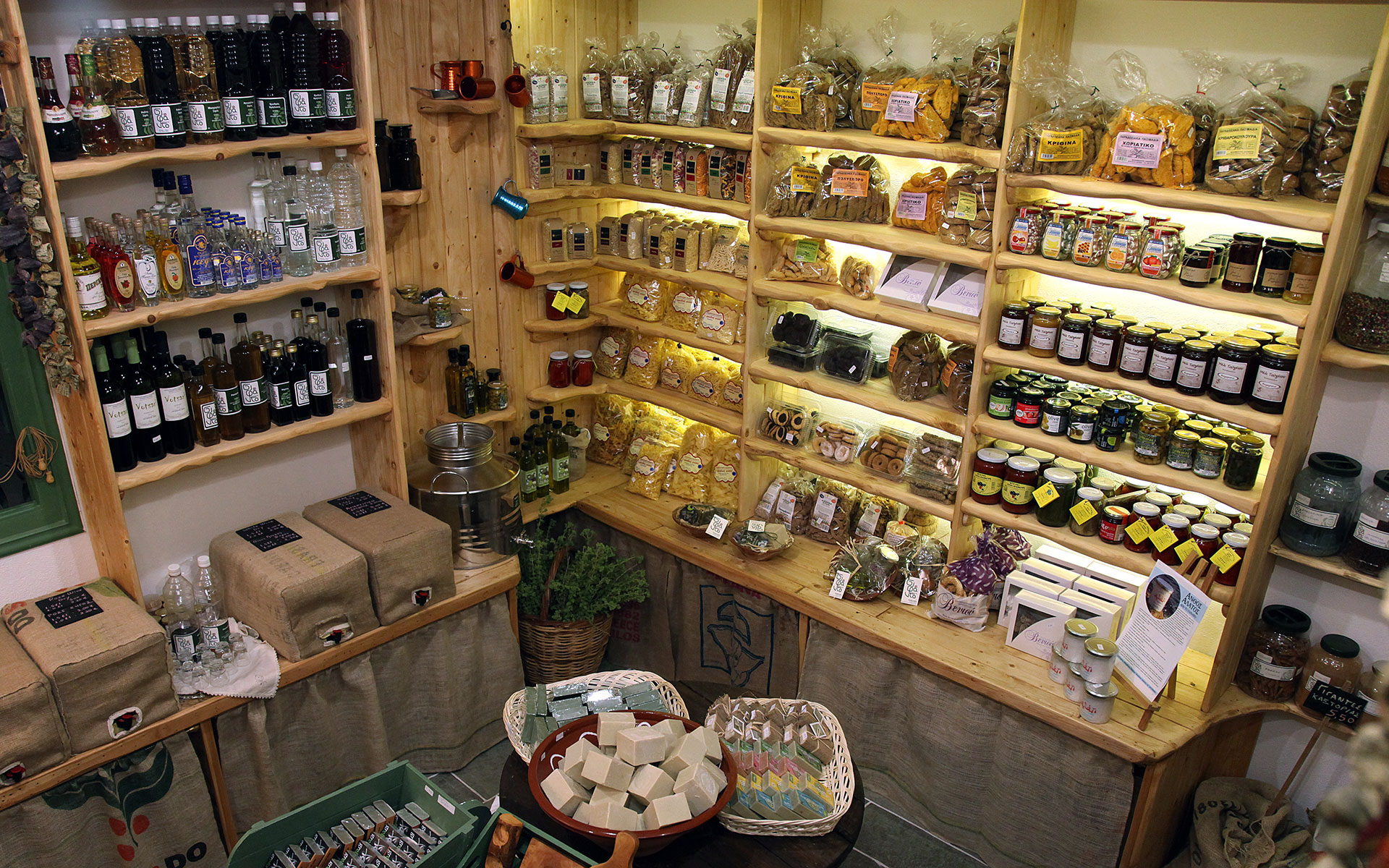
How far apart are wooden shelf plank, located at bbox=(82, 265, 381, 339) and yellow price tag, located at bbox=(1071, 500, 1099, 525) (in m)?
2.27

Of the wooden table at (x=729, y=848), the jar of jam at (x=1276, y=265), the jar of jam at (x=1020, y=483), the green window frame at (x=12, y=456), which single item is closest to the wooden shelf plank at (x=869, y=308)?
the jar of jam at (x=1020, y=483)

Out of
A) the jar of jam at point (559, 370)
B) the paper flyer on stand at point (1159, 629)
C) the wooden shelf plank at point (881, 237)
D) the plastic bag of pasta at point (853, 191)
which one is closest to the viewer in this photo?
the paper flyer on stand at point (1159, 629)

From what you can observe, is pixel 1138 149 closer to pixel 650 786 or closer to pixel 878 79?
pixel 878 79

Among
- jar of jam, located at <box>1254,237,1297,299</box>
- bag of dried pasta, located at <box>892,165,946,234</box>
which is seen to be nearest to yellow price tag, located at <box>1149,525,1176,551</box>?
jar of jam, located at <box>1254,237,1297,299</box>

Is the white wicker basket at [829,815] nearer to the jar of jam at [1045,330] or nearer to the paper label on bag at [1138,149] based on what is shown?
the jar of jam at [1045,330]

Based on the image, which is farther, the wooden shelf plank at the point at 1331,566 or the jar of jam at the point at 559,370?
the jar of jam at the point at 559,370

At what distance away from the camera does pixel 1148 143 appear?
249cm

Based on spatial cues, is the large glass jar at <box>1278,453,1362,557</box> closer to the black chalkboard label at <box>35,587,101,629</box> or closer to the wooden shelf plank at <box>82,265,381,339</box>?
the wooden shelf plank at <box>82,265,381,339</box>

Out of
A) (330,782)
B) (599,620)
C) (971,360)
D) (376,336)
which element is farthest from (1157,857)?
(376,336)

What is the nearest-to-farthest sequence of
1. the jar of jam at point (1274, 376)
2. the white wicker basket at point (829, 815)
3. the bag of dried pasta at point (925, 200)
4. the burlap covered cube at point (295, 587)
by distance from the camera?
the white wicker basket at point (829, 815)
the jar of jam at point (1274, 376)
the burlap covered cube at point (295, 587)
the bag of dried pasta at point (925, 200)

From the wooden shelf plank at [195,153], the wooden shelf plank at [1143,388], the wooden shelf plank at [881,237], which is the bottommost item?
the wooden shelf plank at [1143,388]

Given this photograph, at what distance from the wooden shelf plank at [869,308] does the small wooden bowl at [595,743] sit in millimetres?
1394

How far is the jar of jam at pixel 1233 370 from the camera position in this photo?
2.50 meters

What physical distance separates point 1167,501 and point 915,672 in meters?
0.91
